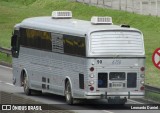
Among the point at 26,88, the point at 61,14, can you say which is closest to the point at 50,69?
the point at 61,14

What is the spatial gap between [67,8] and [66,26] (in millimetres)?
46469

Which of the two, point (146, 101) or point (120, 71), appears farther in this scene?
point (146, 101)

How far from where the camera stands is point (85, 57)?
2958cm

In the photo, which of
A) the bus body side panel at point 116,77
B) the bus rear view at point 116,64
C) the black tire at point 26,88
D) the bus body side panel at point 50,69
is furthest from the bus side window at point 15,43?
the bus body side panel at point 116,77

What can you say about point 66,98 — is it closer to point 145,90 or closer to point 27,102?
point 145,90

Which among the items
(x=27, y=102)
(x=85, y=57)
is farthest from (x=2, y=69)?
(x=27, y=102)

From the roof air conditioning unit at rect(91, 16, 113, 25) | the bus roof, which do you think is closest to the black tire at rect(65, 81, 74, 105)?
the bus roof

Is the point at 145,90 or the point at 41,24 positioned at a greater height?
the point at 41,24

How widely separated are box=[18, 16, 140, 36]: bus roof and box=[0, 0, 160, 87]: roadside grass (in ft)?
50.8

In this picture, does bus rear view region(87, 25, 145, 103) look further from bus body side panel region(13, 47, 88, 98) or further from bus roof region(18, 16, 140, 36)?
bus body side panel region(13, 47, 88, 98)

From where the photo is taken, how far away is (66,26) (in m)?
31.5

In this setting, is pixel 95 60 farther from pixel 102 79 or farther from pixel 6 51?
pixel 6 51

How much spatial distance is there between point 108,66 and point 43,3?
53.7 metres

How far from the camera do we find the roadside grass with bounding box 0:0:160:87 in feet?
Result: 195
